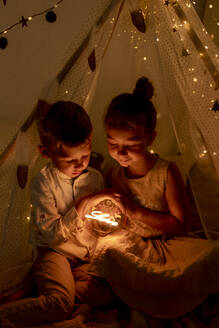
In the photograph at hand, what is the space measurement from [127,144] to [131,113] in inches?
5.0

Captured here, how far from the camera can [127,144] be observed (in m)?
1.42

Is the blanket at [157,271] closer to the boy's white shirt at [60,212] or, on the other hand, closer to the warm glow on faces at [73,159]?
the boy's white shirt at [60,212]

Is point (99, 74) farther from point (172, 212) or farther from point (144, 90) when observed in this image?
point (172, 212)

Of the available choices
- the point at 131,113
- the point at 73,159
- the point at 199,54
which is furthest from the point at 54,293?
the point at 199,54

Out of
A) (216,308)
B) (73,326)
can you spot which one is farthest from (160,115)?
(73,326)

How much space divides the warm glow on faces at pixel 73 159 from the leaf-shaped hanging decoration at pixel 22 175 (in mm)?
113

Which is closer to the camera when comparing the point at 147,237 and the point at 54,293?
the point at 54,293

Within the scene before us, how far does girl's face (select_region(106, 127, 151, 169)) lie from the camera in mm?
1398

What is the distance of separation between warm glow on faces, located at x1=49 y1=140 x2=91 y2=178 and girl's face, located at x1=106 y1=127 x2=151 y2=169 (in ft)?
0.41

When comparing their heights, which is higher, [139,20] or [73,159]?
[139,20]

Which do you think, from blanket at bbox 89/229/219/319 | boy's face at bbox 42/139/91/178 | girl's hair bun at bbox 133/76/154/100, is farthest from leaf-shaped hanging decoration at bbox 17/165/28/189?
girl's hair bun at bbox 133/76/154/100

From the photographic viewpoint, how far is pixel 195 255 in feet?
4.66

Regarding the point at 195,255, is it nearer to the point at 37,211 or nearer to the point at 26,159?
the point at 37,211

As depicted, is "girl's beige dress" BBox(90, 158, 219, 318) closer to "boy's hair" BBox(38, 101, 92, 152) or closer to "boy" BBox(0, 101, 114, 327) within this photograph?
"boy" BBox(0, 101, 114, 327)
